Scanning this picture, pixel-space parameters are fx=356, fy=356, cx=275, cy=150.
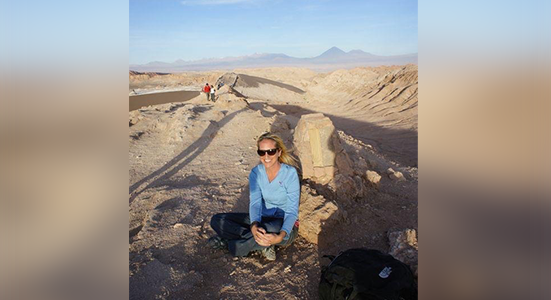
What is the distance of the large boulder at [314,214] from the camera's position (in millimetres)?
3680

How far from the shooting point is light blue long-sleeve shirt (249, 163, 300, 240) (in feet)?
10.6

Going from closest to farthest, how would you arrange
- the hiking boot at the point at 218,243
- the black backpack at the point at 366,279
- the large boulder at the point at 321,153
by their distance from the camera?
the black backpack at the point at 366,279 < the hiking boot at the point at 218,243 < the large boulder at the point at 321,153

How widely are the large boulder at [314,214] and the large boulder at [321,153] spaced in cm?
78

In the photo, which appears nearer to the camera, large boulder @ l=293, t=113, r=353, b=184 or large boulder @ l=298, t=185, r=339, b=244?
large boulder @ l=298, t=185, r=339, b=244

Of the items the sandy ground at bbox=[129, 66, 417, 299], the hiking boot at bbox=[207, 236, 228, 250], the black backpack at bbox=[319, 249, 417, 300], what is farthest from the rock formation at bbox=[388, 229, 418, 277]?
the hiking boot at bbox=[207, 236, 228, 250]

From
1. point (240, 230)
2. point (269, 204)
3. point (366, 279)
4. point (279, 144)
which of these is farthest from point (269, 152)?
point (366, 279)

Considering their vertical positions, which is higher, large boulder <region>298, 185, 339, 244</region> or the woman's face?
the woman's face

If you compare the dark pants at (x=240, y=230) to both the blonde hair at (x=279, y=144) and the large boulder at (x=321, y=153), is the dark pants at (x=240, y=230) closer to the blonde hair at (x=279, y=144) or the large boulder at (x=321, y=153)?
the blonde hair at (x=279, y=144)

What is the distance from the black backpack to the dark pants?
70cm

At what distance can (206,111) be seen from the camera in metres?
12.2

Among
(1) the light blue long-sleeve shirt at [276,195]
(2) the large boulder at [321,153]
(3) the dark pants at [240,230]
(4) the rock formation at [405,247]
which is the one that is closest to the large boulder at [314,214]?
(3) the dark pants at [240,230]

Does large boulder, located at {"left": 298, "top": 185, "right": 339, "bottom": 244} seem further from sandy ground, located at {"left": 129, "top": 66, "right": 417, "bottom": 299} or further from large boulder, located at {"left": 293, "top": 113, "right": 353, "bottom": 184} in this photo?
large boulder, located at {"left": 293, "top": 113, "right": 353, "bottom": 184}
